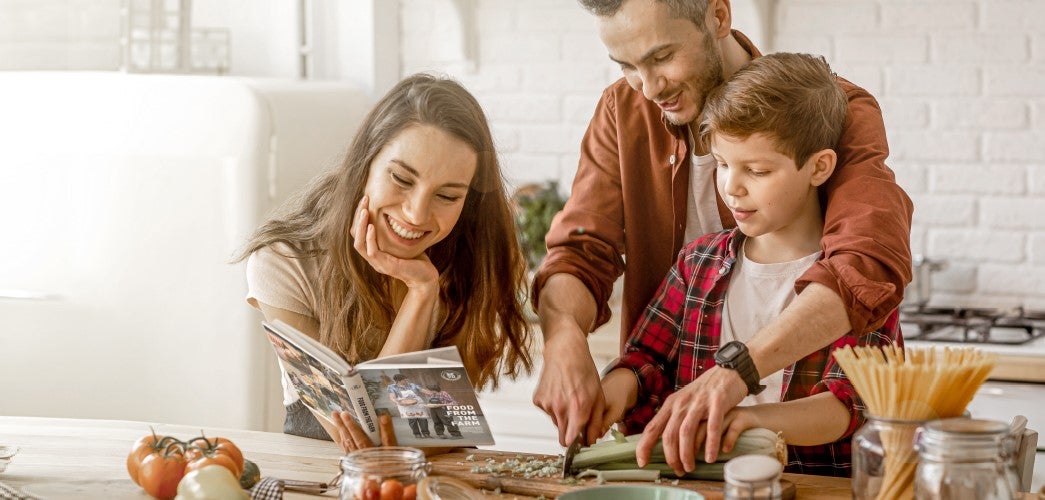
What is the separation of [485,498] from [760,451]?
16.1 inches

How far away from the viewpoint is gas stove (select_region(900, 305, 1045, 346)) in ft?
9.61

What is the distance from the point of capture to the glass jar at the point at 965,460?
4.21ft

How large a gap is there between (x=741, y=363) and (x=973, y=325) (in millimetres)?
1440

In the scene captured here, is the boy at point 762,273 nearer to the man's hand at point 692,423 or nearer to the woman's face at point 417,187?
the man's hand at point 692,423

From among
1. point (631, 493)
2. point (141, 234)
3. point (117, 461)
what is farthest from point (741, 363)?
point (141, 234)

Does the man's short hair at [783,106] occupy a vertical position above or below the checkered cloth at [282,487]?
above

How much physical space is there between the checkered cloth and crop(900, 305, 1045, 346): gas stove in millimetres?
1735

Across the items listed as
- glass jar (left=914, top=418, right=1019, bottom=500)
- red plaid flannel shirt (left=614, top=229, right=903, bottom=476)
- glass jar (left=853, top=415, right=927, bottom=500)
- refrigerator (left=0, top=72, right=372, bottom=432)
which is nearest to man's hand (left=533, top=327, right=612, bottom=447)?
red plaid flannel shirt (left=614, top=229, right=903, bottom=476)

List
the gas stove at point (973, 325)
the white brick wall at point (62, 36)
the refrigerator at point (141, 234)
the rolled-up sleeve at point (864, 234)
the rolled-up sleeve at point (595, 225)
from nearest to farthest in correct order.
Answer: the rolled-up sleeve at point (864, 234), the rolled-up sleeve at point (595, 225), the gas stove at point (973, 325), the refrigerator at point (141, 234), the white brick wall at point (62, 36)

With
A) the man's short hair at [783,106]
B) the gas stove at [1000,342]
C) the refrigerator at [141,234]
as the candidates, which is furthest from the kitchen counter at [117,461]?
the gas stove at [1000,342]

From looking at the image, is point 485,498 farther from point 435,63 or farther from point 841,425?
point 435,63

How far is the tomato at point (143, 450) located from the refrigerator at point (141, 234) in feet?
4.98

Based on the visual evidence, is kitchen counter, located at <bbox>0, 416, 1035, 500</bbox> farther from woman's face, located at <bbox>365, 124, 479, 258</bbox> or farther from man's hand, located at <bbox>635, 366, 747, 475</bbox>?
woman's face, located at <bbox>365, 124, 479, 258</bbox>

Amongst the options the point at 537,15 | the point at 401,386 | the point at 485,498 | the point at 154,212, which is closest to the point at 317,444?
the point at 401,386
